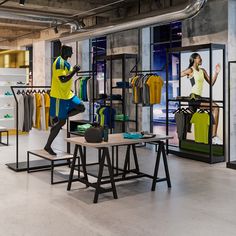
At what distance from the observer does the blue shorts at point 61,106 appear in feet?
21.6

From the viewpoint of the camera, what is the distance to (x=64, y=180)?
6.27m

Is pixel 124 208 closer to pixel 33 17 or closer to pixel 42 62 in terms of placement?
pixel 33 17

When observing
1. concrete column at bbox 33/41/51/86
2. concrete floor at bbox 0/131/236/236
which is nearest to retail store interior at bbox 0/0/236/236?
concrete floor at bbox 0/131/236/236

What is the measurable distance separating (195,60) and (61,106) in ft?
11.6

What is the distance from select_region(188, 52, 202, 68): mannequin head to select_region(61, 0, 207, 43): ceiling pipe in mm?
997

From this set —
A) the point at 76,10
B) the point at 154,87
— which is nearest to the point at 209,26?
the point at 154,87

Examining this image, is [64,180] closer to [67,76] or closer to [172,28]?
[67,76]

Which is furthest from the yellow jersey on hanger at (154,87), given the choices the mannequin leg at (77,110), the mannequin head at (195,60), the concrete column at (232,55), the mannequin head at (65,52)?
the mannequin head at (65,52)

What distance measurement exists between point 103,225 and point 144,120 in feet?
20.5

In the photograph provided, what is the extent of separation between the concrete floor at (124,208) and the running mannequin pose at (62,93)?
1030mm

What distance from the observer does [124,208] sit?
192 inches

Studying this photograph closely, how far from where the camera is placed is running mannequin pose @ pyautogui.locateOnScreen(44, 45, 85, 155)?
6.41 m

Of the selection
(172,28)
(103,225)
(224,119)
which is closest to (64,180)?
(103,225)

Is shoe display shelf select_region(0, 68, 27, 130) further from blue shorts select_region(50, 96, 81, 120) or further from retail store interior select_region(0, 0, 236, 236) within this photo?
blue shorts select_region(50, 96, 81, 120)
